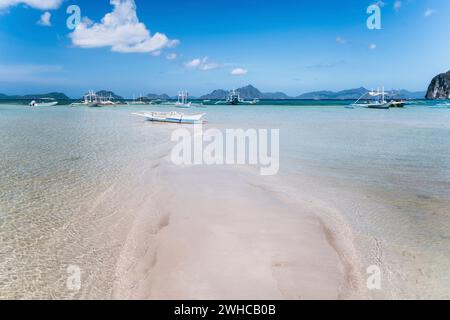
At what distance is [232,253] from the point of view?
571 cm

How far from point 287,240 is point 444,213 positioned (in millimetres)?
4596

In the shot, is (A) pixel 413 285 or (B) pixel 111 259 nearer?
(A) pixel 413 285

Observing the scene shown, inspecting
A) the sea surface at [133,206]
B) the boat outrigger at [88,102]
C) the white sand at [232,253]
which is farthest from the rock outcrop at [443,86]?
the white sand at [232,253]

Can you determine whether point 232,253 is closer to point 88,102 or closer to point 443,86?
point 88,102

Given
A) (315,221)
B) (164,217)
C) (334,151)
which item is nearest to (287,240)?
(315,221)

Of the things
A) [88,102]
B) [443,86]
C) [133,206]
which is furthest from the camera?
[443,86]

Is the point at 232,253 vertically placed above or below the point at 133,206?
below

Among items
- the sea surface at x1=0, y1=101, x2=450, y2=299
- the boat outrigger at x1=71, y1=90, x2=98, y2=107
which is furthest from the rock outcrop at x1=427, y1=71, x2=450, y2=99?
the sea surface at x1=0, y1=101, x2=450, y2=299

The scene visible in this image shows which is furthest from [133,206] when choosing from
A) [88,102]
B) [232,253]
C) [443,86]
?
[443,86]

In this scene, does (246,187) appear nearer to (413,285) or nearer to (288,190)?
(288,190)

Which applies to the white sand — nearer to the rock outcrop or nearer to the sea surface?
the sea surface

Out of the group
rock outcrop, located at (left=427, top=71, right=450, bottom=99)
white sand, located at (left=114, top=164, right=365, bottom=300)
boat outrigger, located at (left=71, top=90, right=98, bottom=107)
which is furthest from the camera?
rock outcrop, located at (left=427, top=71, right=450, bottom=99)

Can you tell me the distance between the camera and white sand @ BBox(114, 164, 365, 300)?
4.72 meters

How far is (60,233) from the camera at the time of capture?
22.4 feet
